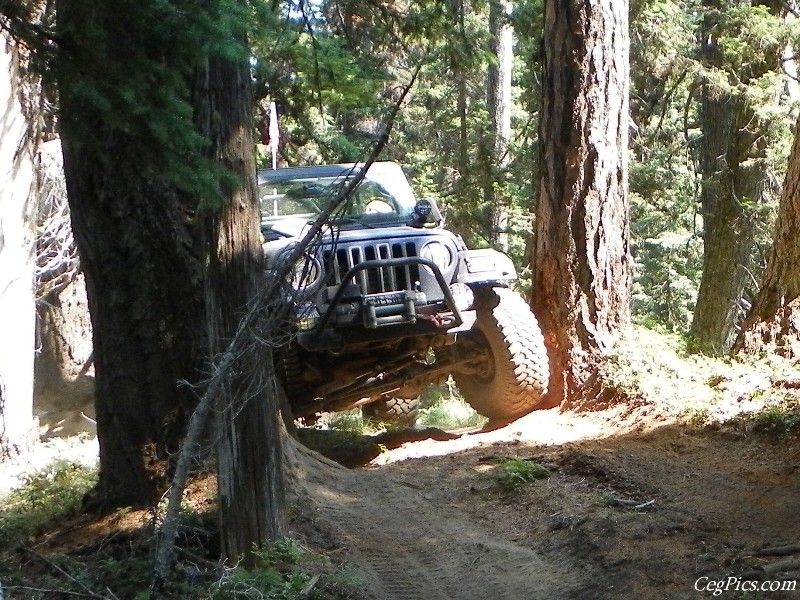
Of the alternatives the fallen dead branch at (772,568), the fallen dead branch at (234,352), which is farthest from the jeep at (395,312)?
the fallen dead branch at (772,568)

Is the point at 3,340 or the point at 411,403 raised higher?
the point at 3,340

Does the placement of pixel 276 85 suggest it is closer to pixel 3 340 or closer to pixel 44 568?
pixel 3 340

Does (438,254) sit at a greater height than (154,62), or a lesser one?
lesser

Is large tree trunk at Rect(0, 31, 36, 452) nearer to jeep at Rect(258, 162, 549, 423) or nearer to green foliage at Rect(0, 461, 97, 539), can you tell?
green foliage at Rect(0, 461, 97, 539)

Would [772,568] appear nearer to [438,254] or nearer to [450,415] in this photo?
[438,254]

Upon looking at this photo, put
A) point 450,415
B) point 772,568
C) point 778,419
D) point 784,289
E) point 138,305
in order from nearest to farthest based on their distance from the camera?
point 772,568 → point 138,305 → point 778,419 → point 784,289 → point 450,415

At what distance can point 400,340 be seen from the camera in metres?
8.16

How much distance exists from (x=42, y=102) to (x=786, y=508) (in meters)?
7.76

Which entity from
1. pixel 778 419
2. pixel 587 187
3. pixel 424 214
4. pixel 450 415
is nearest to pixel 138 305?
pixel 424 214

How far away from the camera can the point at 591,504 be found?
5969mm

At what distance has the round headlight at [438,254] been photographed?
25.6 feet

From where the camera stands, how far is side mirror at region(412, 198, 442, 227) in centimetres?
888

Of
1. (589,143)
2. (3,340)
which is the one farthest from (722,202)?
(3,340)

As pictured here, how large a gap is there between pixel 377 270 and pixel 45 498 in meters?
3.11
